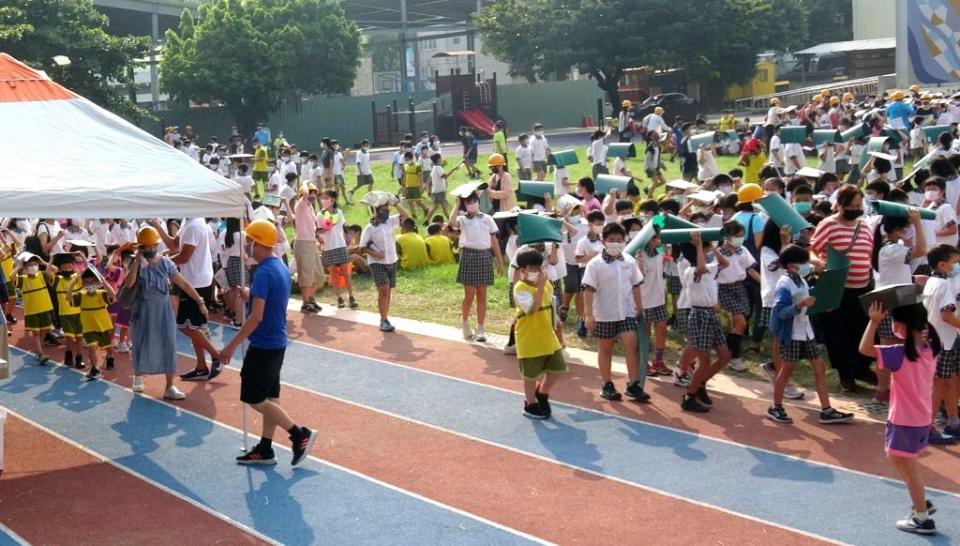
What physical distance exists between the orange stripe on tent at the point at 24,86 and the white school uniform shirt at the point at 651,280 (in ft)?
18.4

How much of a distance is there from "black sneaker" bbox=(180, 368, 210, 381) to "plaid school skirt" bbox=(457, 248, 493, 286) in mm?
3073

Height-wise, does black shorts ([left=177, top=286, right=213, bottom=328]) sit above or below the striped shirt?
below

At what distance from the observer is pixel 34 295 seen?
47.2 ft

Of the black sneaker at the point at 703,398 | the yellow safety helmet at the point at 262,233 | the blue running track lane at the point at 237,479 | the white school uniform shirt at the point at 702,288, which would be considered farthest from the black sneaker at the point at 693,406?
the yellow safety helmet at the point at 262,233

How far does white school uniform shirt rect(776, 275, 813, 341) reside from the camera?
33.3 ft

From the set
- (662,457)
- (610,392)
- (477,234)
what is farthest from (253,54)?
(662,457)

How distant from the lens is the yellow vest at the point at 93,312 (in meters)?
13.1

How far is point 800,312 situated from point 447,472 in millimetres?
3325

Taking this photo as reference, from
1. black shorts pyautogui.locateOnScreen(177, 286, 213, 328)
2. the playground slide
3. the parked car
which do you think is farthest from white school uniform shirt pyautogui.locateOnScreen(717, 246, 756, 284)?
the playground slide

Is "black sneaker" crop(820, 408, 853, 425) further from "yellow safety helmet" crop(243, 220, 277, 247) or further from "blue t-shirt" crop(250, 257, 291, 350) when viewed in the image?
"yellow safety helmet" crop(243, 220, 277, 247)

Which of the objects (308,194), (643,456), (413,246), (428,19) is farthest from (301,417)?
(428,19)

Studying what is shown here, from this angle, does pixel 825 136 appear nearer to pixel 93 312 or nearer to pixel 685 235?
pixel 685 235

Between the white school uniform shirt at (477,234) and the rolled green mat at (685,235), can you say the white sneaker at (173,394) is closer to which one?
the white school uniform shirt at (477,234)

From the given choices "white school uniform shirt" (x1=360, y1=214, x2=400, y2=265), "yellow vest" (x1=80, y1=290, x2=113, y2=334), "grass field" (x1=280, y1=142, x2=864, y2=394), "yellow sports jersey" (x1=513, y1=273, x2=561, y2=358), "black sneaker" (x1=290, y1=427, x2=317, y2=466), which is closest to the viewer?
"black sneaker" (x1=290, y1=427, x2=317, y2=466)
